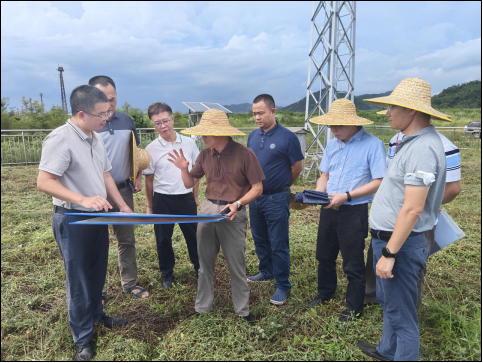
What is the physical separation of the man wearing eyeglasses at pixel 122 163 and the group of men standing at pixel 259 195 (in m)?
0.01

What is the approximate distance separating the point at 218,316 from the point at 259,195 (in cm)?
117

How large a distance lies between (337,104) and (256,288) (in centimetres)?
213

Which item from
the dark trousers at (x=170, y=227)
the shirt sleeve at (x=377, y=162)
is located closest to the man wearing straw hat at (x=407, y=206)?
the shirt sleeve at (x=377, y=162)

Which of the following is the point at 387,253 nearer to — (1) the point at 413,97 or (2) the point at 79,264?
(1) the point at 413,97

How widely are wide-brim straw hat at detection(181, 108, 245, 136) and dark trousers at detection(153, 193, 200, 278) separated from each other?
989 millimetres

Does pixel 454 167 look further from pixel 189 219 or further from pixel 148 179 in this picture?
pixel 148 179

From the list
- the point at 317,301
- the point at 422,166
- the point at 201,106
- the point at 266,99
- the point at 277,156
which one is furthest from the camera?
the point at 201,106

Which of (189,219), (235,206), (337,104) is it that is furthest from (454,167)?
(189,219)

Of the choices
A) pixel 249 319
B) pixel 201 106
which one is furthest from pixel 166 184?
pixel 201 106

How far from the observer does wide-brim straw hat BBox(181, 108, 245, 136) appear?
2.57 metres

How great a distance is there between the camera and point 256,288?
3.52 metres

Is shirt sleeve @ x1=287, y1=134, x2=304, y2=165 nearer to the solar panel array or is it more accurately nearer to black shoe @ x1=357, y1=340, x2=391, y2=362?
black shoe @ x1=357, y1=340, x2=391, y2=362

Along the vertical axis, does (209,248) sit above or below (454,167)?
below

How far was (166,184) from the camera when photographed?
135 inches
